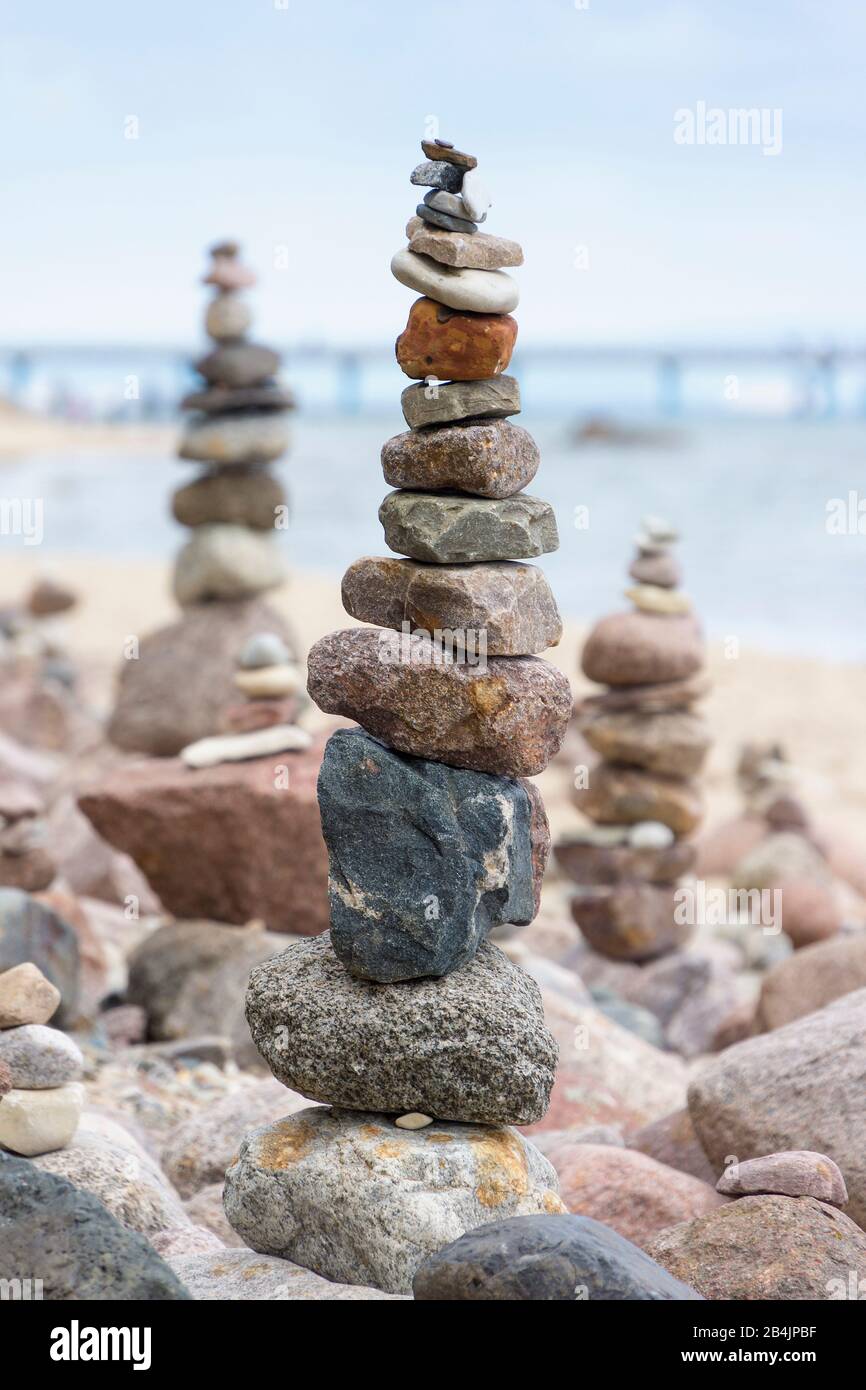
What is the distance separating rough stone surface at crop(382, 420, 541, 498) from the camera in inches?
146

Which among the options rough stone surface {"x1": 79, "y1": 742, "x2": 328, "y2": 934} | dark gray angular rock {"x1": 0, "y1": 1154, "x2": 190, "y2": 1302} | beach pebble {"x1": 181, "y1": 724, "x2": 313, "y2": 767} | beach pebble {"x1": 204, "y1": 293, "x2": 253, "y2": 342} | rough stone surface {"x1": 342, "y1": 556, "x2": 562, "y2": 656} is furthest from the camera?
beach pebble {"x1": 204, "y1": 293, "x2": 253, "y2": 342}

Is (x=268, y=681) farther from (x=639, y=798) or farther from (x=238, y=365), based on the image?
(x=238, y=365)

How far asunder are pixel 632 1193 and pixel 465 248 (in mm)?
2579

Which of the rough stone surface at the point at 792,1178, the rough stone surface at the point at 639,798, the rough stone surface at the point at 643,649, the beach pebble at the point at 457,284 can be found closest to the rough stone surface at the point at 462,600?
the beach pebble at the point at 457,284

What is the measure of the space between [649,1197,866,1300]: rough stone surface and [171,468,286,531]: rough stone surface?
19.3 ft

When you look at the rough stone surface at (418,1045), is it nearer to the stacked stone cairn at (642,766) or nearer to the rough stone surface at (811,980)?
the rough stone surface at (811,980)

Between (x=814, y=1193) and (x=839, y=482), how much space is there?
1183 inches

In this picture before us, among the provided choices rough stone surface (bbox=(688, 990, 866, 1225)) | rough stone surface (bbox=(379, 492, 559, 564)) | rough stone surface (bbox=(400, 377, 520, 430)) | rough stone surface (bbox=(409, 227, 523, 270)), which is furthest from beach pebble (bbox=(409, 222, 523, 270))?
rough stone surface (bbox=(688, 990, 866, 1225))

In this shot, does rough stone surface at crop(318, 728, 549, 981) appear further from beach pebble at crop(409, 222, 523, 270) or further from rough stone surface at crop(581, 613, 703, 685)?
rough stone surface at crop(581, 613, 703, 685)

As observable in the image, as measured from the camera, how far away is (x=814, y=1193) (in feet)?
12.8

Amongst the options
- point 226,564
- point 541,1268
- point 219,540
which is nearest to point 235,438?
point 219,540

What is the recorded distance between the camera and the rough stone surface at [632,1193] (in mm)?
4316
